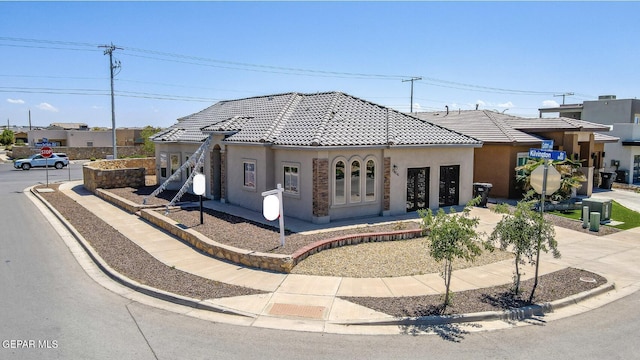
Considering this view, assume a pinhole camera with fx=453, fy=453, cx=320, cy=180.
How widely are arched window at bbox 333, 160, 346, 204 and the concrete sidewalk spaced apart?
1.02 metres

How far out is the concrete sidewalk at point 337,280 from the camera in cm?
852

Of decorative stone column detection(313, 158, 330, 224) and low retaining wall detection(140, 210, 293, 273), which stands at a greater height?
decorative stone column detection(313, 158, 330, 224)

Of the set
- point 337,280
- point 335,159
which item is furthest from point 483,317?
point 335,159

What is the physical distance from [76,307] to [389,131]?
13.1m

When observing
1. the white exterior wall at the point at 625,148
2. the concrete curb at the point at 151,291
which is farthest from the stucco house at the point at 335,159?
the white exterior wall at the point at 625,148

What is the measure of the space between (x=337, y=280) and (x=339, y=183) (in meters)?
6.51

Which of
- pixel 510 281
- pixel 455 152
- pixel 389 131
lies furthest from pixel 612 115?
pixel 510 281

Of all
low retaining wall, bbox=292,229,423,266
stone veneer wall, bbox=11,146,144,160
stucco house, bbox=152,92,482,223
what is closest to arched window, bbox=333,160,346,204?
stucco house, bbox=152,92,482,223

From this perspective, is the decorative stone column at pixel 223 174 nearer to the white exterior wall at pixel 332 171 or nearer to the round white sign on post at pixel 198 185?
the white exterior wall at pixel 332 171

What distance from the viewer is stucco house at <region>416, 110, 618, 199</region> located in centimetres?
2336

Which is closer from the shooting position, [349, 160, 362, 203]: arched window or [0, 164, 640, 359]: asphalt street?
[0, 164, 640, 359]: asphalt street

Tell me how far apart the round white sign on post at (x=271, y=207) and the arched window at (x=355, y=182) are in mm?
5114

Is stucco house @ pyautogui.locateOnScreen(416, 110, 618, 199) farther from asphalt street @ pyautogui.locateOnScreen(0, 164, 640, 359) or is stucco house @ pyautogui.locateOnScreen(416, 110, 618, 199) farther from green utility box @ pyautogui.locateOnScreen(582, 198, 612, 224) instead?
asphalt street @ pyautogui.locateOnScreen(0, 164, 640, 359)

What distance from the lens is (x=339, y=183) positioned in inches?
659
